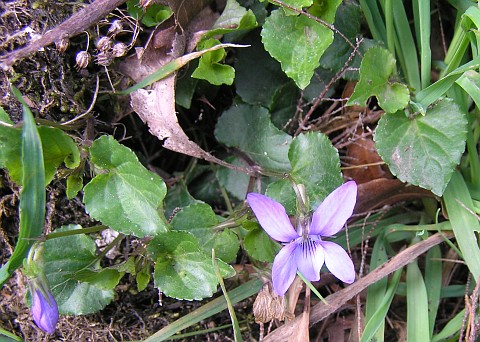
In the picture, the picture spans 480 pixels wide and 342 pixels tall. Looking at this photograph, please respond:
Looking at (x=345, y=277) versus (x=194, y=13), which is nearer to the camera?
(x=345, y=277)

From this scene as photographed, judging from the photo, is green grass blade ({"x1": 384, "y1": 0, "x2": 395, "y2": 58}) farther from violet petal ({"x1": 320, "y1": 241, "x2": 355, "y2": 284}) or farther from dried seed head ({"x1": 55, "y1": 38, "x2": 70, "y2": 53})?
dried seed head ({"x1": 55, "y1": 38, "x2": 70, "y2": 53})

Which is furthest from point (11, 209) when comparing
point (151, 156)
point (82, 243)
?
point (151, 156)

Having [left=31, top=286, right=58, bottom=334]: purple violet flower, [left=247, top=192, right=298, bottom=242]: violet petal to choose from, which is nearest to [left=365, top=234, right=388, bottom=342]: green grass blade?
[left=247, top=192, right=298, bottom=242]: violet petal

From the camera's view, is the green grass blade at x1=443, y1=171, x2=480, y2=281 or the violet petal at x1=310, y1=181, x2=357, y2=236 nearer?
the violet petal at x1=310, y1=181, x2=357, y2=236

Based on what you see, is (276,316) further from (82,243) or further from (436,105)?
(436,105)

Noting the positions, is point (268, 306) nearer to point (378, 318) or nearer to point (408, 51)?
point (378, 318)

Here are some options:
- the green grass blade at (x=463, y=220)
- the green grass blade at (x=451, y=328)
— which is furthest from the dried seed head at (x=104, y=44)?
the green grass blade at (x=451, y=328)

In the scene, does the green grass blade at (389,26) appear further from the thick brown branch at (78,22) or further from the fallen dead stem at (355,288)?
the thick brown branch at (78,22)
